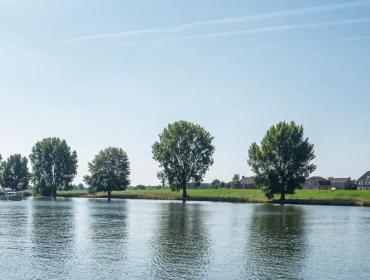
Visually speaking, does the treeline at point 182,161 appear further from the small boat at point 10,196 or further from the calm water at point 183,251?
the calm water at point 183,251

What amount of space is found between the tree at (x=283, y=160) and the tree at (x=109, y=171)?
197 ft

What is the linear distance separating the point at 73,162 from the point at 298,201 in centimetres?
9716

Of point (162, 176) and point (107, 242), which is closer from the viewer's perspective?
point (107, 242)

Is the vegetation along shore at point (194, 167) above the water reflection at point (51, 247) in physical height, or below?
above

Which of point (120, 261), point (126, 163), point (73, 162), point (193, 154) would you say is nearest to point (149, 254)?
point (120, 261)

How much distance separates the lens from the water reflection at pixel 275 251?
30223mm

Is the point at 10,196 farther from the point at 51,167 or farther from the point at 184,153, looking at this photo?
the point at 184,153

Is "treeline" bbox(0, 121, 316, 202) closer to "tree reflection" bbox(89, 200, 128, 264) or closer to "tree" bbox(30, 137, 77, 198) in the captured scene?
"tree" bbox(30, 137, 77, 198)

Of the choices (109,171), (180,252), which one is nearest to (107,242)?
(180,252)

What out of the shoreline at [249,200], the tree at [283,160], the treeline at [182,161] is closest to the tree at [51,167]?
the treeline at [182,161]

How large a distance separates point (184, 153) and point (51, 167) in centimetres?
6576

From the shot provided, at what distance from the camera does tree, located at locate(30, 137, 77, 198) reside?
185250 mm

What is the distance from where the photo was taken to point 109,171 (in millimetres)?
169000

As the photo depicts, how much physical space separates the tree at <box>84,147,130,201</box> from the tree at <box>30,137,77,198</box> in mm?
20883
